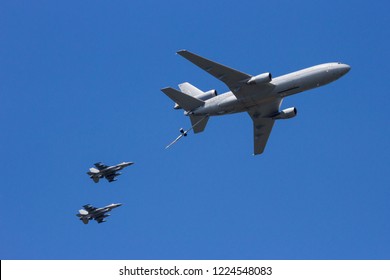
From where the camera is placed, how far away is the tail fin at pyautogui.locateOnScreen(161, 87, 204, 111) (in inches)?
2672

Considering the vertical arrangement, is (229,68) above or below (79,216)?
above

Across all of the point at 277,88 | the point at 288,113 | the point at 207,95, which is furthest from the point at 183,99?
the point at 288,113

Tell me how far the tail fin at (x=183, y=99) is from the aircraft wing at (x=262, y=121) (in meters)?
5.09

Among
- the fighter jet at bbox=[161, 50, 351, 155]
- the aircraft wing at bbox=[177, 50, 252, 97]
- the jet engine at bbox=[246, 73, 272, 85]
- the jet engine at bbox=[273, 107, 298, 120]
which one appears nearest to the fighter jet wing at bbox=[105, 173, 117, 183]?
the fighter jet at bbox=[161, 50, 351, 155]

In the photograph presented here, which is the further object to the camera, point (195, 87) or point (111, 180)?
point (111, 180)

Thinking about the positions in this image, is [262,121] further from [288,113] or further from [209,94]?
[209,94]

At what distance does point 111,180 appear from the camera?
78.1 m

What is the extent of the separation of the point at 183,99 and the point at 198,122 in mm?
2986

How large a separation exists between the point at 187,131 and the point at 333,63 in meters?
14.6

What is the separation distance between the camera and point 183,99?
6831cm

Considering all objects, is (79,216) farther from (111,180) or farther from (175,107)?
(175,107)
